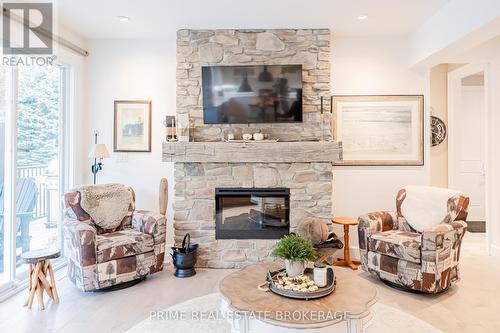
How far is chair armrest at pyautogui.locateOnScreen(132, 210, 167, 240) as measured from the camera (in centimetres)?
354

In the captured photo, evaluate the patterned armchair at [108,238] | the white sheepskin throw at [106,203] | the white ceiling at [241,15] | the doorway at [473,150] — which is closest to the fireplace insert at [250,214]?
the patterned armchair at [108,238]

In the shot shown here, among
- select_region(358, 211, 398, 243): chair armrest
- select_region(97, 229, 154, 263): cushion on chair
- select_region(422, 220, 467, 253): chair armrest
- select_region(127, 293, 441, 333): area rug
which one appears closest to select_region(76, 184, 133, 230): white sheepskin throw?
select_region(97, 229, 154, 263): cushion on chair

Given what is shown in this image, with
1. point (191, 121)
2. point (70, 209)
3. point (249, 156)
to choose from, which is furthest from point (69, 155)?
point (249, 156)

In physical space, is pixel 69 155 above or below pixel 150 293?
above

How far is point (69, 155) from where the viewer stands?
4.22 metres

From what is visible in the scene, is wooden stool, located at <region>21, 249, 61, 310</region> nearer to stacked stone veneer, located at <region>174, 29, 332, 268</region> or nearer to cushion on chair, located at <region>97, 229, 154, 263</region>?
cushion on chair, located at <region>97, 229, 154, 263</region>

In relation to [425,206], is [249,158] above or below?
above

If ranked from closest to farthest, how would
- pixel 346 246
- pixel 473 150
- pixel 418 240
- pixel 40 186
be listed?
pixel 418 240, pixel 40 186, pixel 346 246, pixel 473 150

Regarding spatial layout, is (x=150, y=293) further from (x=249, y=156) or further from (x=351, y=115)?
(x=351, y=115)

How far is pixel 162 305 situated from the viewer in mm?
2938

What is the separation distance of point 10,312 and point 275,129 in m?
3.16

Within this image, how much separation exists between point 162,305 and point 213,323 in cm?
59

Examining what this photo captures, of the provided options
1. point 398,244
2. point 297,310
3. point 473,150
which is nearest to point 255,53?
point 398,244

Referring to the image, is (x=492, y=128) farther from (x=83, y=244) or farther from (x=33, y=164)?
(x=33, y=164)
